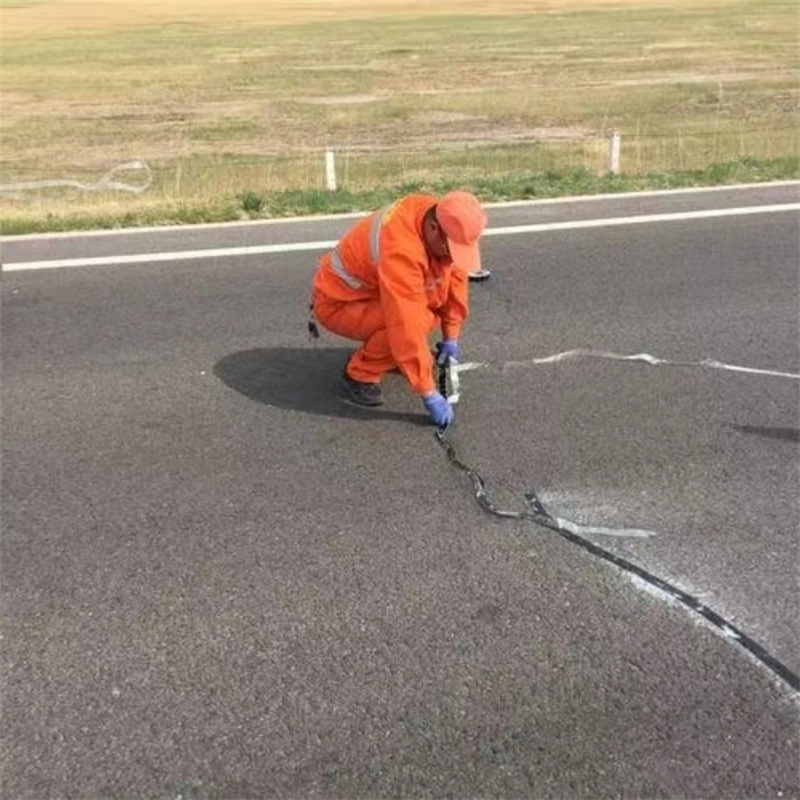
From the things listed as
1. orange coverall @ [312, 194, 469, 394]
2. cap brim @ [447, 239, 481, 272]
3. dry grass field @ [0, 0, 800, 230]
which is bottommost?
dry grass field @ [0, 0, 800, 230]

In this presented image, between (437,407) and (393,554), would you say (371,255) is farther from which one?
(393,554)

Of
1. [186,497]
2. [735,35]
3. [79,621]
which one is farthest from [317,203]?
[735,35]

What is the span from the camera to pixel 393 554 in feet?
12.7

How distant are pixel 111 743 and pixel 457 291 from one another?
2.72m

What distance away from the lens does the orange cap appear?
4.36 m

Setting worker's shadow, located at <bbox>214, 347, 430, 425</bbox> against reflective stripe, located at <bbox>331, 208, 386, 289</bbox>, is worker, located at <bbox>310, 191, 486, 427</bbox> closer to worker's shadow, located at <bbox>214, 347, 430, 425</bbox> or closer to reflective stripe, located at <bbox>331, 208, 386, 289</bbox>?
reflective stripe, located at <bbox>331, 208, 386, 289</bbox>

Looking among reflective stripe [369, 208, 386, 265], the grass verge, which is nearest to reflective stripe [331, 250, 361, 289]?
reflective stripe [369, 208, 386, 265]

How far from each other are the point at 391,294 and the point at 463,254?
1.16 ft

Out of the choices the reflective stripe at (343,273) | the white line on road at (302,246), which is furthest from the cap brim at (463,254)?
the white line on road at (302,246)

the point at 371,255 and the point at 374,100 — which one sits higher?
the point at 371,255

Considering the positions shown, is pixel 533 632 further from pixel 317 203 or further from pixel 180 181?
pixel 180 181

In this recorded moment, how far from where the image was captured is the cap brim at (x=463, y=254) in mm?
4438

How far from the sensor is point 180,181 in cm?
1380

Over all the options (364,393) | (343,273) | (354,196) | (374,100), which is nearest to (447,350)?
(364,393)
